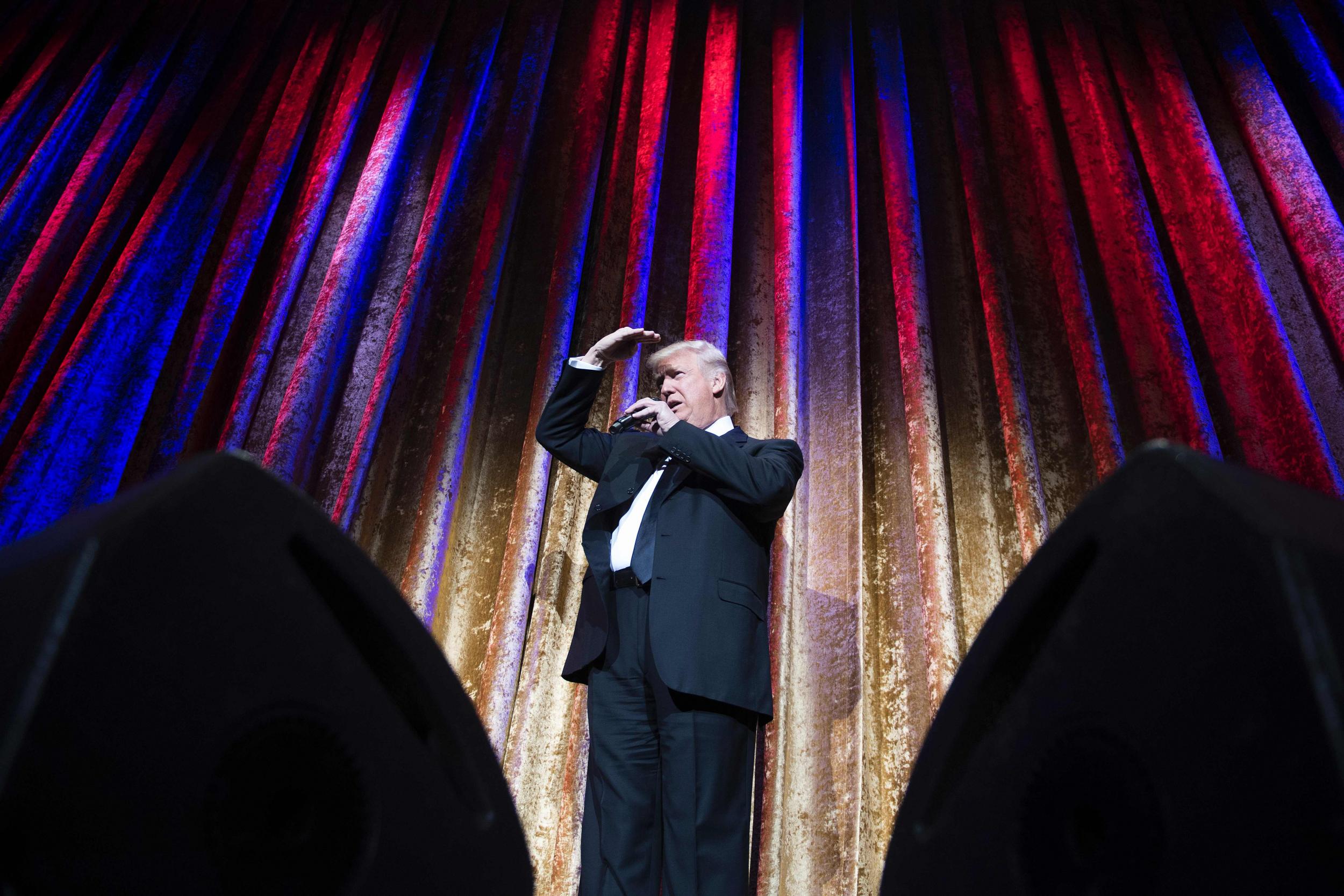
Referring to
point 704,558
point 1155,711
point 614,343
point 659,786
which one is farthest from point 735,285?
point 1155,711

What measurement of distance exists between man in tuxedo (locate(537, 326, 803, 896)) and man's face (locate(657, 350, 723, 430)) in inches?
5.9

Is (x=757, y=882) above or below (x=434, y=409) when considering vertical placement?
below

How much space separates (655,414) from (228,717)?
1140mm

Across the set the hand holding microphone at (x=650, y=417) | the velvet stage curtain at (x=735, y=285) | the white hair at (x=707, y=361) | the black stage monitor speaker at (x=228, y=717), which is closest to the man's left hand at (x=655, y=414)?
the hand holding microphone at (x=650, y=417)

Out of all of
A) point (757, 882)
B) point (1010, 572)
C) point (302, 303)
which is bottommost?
point (757, 882)

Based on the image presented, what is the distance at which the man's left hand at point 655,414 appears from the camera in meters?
1.54

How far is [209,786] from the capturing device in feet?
1.49

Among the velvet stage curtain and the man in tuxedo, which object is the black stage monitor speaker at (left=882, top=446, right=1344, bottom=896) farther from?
the velvet stage curtain

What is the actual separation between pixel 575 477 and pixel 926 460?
0.91m

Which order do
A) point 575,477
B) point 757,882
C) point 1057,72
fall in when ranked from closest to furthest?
point 757,882 → point 575,477 → point 1057,72

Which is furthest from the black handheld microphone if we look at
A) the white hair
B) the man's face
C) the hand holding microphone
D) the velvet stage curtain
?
the velvet stage curtain

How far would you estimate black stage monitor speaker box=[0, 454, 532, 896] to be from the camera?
0.38 meters

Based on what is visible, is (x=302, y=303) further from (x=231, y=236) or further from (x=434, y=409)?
(x=434, y=409)

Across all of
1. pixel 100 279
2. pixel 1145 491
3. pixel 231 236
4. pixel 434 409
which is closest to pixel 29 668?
pixel 1145 491
